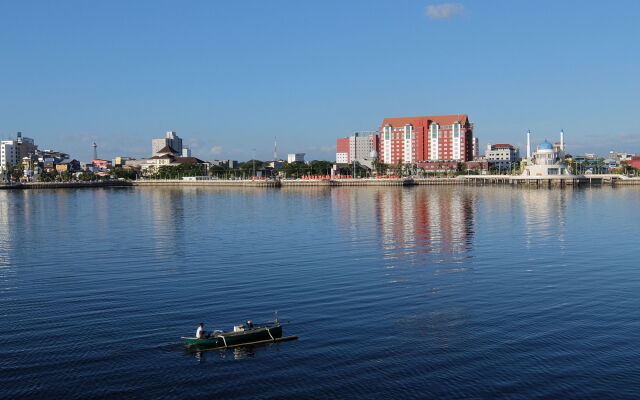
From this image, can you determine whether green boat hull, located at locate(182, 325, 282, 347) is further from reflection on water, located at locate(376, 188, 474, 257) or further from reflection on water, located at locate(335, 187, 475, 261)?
reflection on water, located at locate(376, 188, 474, 257)

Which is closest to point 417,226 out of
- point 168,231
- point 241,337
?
point 168,231

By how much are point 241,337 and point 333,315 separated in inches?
225

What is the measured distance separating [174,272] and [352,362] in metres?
21.0

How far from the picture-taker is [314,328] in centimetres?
2688

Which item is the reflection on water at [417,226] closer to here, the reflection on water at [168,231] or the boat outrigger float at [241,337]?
the reflection on water at [168,231]

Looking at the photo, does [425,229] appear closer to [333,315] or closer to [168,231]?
[168,231]

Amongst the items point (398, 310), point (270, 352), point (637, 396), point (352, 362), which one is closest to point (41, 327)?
point (270, 352)

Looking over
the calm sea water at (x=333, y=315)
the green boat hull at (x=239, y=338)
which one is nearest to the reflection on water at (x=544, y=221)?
the calm sea water at (x=333, y=315)

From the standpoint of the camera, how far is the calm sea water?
21.2m

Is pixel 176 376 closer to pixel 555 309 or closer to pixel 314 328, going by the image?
pixel 314 328

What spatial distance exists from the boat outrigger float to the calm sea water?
0.37 metres

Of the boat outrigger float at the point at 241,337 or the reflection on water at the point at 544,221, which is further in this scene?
the reflection on water at the point at 544,221

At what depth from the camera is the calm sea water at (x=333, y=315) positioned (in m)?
21.2

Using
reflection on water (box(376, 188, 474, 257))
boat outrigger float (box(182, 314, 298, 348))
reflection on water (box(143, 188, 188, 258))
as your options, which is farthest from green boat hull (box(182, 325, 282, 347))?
reflection on water (box(143, 188, 188, 258))
